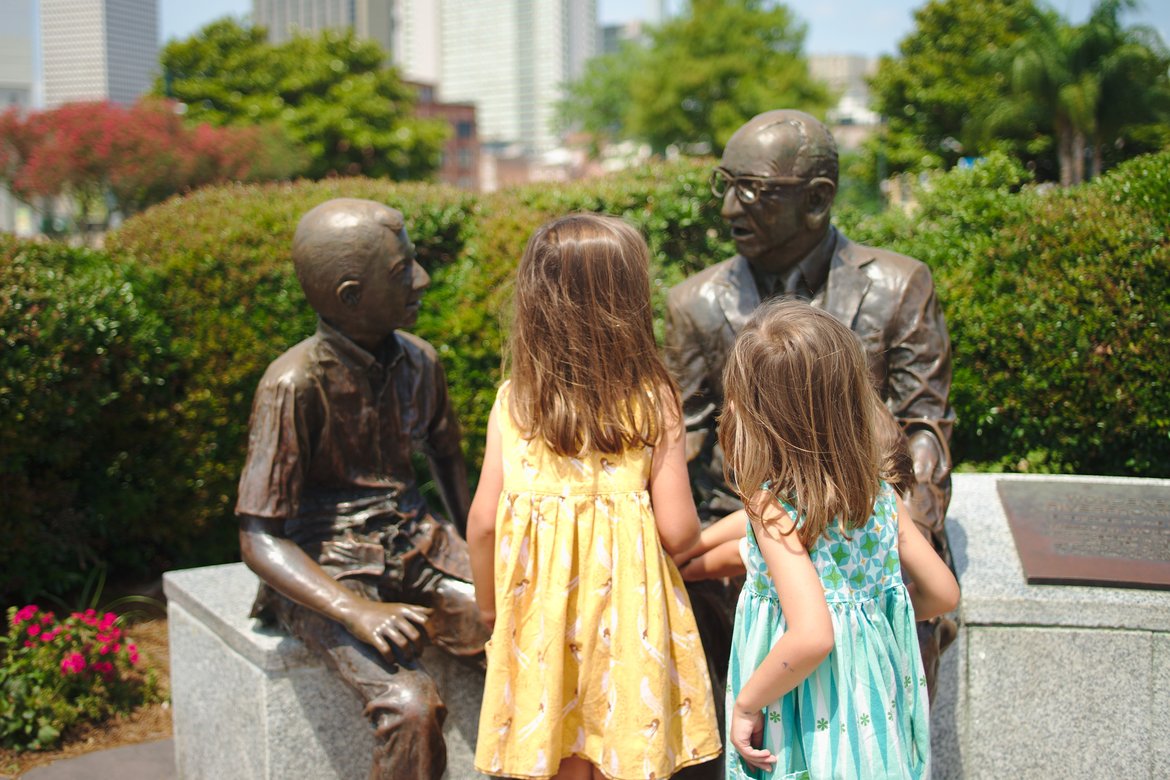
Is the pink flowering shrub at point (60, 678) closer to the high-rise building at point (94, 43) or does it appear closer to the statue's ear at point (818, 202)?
the statue's ear at point (818, 202)

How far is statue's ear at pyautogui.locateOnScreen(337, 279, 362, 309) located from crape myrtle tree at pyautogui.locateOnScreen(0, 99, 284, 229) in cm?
2188

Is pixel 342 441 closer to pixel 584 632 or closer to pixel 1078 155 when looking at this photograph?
pixel 584 632

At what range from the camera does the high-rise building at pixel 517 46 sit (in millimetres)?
189375

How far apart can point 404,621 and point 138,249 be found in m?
3.55

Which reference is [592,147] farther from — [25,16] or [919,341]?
[25,16]

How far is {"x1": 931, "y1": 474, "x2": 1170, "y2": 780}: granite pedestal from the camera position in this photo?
3.06 m

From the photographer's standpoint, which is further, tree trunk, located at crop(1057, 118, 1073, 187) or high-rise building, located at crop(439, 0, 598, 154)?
high-rise building, located at crop(439, 0, 598, 154)

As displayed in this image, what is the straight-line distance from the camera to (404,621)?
9.09ft

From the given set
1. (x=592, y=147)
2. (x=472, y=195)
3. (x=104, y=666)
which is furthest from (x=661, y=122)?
(x=104, y=666)

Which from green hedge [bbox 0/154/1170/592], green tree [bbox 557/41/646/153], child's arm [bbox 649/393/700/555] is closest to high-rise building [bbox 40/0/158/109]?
green tree [bbox 557/41/646/153]

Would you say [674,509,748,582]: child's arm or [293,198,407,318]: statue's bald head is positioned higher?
[293,198,407,318]: statue's bald head

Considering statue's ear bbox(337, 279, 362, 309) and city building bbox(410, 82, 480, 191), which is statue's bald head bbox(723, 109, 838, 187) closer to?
statue's ear bbox(337, 279, 362, 309)

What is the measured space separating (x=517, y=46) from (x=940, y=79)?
17492cm

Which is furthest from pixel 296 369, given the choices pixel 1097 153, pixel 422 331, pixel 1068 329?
pixel 1097 153
